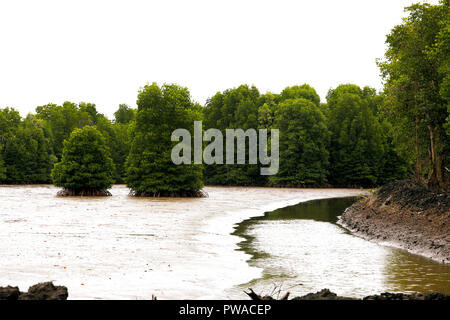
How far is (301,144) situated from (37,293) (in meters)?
72.1

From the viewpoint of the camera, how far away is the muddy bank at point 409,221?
15133mm

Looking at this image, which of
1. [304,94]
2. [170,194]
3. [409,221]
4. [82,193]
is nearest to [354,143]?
[304,94]

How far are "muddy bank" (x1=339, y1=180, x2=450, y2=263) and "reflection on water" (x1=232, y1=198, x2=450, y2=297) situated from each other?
685mm

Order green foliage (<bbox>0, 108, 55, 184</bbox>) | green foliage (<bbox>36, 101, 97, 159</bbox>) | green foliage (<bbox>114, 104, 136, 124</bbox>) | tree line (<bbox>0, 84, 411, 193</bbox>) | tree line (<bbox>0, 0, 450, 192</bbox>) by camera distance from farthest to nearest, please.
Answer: green foliage (<bbox>114, 104, 136, 124</bbox>) < green foliage (<bbox>36, 101, 97, 159</bbox>) < green foliage (<bbox>0, 108, 55, 184</bbox>) < tree line (<bbox>0, 84, 411, 193</bbox>) < tree line (<bbox>0, 0, 450, 192</bbox>)

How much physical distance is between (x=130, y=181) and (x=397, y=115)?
27.8 meters

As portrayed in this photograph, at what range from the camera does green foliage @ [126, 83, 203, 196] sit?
46062mm

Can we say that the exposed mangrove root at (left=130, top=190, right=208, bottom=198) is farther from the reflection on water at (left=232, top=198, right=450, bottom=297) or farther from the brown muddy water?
the reflection on water at (left=232, top=198, right=450, bottom=297)

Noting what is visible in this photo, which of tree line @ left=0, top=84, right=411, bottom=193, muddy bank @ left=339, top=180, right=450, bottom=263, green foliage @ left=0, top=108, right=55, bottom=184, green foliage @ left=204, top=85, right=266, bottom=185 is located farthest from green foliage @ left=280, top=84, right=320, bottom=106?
muddy bank @ left=339, top=180, right=450, bottom=263

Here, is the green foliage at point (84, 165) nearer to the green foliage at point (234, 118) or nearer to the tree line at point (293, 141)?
the tree line at point (293, 141)

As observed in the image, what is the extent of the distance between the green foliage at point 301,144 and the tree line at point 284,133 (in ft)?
0.54

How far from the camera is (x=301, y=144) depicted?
253 ft

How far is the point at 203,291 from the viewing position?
963cm

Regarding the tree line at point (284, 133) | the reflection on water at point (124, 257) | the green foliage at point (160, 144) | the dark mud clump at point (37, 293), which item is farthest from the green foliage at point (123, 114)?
the dark mud clump at point (37, 293)

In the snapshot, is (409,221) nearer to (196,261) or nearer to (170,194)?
(196,261)
